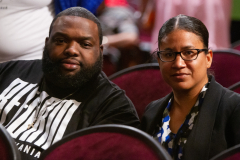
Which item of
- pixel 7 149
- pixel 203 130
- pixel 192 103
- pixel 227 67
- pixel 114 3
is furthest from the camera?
pixel 114 3

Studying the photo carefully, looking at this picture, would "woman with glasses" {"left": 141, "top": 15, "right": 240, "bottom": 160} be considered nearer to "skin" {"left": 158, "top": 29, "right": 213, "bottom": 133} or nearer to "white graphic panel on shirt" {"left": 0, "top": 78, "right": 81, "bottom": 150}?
"skin" {"left": 158, "top": 29, "right": 213, "bottom": 133}

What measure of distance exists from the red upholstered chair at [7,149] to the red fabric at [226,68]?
0.82 metres

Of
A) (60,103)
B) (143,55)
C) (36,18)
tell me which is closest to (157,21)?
(143,55)

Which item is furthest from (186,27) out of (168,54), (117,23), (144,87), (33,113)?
(117,23)

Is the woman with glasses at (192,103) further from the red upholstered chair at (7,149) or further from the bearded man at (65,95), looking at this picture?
the red upholstered chair at (7,149)

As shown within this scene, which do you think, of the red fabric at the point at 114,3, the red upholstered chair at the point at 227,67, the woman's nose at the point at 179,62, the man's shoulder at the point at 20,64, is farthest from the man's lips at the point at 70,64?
the red fabric at the point at 114,3

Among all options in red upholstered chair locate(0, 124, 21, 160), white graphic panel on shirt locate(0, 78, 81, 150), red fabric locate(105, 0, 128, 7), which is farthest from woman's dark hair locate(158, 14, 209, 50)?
red fabric locate(105, 0, 128, 7)

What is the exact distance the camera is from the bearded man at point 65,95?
1118 millimetres

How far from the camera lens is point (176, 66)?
100 cm

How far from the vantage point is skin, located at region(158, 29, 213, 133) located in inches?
39.6

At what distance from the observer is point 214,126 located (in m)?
0.96

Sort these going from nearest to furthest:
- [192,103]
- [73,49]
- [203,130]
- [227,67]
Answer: [203,130], [192,103], [73,49], [227,67]

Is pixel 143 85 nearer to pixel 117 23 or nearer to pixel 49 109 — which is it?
pixel 49 109

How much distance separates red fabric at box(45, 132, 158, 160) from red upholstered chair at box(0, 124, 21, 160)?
7 cm
